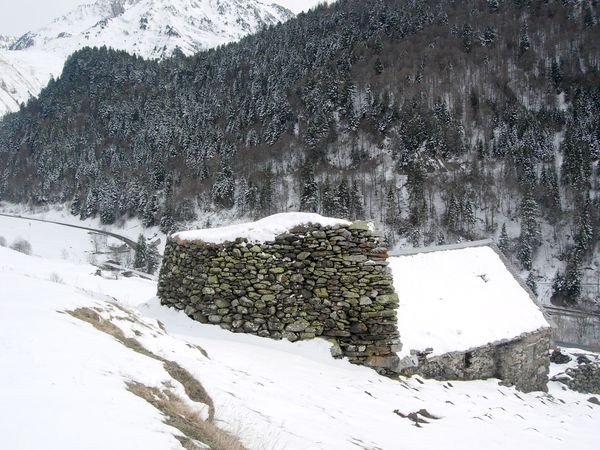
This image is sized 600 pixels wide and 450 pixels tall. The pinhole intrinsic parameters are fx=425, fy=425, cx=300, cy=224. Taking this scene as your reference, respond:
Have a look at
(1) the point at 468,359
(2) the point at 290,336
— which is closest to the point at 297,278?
(2) the point at 290,336

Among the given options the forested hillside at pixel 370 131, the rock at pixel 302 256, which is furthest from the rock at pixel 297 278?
the forested hillside at pixel 370 131

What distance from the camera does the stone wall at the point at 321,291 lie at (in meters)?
9.73

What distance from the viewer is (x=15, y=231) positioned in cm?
8944

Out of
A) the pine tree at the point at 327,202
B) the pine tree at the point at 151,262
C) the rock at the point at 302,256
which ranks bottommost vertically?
the pine tree at the point at 151,262

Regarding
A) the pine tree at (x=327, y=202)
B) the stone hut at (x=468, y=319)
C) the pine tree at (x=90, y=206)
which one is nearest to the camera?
the stone hut at (x=468, y=319)

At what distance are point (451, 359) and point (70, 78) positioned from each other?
638 feet

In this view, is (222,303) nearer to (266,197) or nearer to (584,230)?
(584,230)

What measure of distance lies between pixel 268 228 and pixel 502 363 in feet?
29.0

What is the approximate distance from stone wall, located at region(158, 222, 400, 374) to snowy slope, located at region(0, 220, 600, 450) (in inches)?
15.5

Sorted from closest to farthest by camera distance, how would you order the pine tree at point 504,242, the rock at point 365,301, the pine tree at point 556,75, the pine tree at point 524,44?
the rock at point 365,301, the pine tree at point 504,242, the pine tree at point 556,75, the pine tree at point 524,44

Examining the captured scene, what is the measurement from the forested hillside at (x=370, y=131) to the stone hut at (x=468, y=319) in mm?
49613

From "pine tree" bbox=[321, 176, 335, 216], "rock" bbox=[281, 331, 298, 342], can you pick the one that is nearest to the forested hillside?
"pine tree" bbox=[321, 176, 335, 216]

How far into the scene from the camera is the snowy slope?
2.86 meters

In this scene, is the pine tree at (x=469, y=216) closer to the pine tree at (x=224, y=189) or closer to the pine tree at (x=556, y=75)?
the pine tree at (x=556, y=75)
